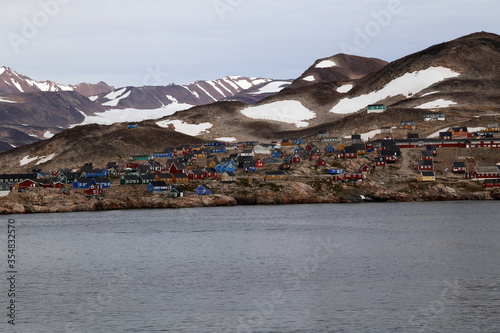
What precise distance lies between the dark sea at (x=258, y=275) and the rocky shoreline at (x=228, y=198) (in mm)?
19180

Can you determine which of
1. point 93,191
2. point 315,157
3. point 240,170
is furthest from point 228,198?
point 315,157

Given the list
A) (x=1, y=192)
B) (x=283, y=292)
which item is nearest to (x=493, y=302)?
(x=283, y=292)

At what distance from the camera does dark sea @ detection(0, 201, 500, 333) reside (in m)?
51.6

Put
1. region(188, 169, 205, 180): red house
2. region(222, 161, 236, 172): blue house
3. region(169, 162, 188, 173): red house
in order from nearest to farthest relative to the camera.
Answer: region(188, 169, 205, 180): red house → region(169, 162, 188, 173): red house → region(222, 161, 236, 172): blue house

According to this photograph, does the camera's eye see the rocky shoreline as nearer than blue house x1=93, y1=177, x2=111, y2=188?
Yes

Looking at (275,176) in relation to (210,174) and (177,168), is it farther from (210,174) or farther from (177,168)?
(177,168)

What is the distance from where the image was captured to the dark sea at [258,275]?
169ft

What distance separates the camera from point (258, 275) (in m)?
70.0

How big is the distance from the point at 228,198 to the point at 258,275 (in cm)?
8167

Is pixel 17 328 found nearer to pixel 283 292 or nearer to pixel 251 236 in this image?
pixel 283 292

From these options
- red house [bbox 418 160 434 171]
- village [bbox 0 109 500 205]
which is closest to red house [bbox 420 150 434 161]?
village [bbox 0 109 500 205]

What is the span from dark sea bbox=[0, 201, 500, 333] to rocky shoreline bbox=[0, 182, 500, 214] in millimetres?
19180

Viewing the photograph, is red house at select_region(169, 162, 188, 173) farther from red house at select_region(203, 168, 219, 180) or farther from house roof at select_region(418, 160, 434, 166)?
house roof at select_region(418, 160, 434, 166)

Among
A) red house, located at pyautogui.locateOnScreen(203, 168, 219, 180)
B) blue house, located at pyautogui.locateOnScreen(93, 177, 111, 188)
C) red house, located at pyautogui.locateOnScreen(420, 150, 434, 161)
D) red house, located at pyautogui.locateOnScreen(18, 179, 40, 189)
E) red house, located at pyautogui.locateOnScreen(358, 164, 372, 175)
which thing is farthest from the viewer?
red house, located at pyautogui.locateOnScreen(420, 150, 434, 161)
